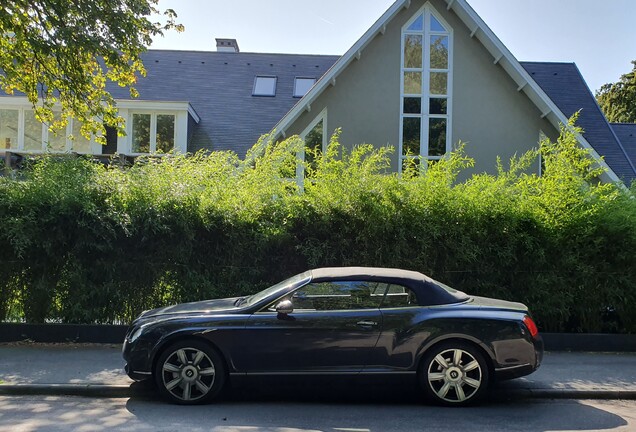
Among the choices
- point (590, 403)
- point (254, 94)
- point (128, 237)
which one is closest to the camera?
point (590, 403)

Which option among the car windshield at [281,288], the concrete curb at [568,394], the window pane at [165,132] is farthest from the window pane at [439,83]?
the car windshield at [281,288]

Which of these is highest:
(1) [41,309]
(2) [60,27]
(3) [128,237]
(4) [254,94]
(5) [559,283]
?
(4) [254,94]

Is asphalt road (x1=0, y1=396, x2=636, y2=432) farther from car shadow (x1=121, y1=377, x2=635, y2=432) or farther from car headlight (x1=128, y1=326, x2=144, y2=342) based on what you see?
car headlight (x1=128, y1=326, x2=144, y2=342)

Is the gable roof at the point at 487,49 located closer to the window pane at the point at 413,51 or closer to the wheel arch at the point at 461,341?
the window pane at the point at 413,51

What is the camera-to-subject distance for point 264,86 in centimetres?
2197

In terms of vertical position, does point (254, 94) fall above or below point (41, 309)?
above

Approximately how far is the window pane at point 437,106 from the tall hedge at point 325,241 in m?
7.81

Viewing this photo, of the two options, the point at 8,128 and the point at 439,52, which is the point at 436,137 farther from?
the point at 8,128

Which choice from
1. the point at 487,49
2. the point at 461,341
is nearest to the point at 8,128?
the point at 487,49

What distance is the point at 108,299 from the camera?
8.71 meters

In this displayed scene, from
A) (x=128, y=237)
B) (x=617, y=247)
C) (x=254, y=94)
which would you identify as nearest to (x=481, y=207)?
(x=617, y=247)

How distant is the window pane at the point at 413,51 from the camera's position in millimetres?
16641

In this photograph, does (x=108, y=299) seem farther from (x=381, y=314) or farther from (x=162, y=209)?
(x=381, y=314)

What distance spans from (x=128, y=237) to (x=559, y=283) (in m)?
7.03
